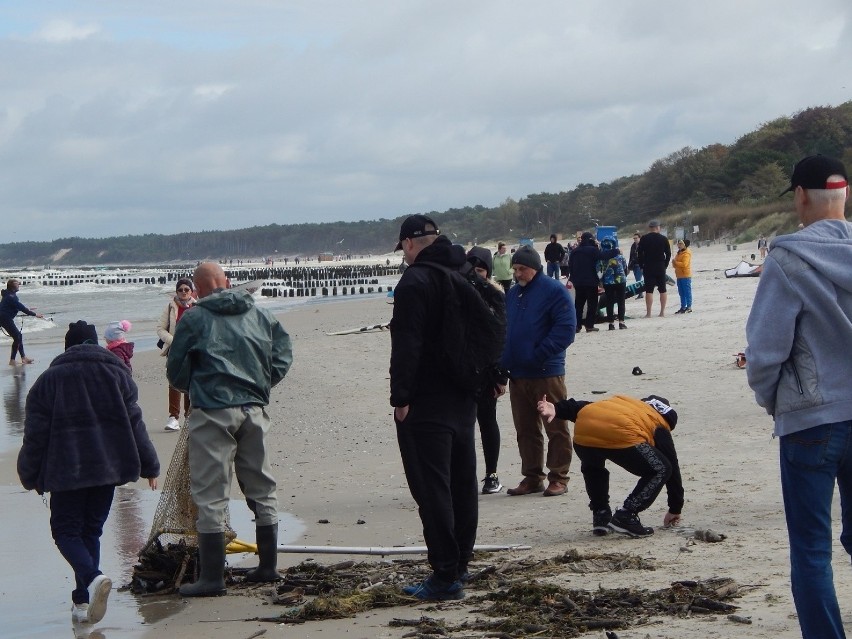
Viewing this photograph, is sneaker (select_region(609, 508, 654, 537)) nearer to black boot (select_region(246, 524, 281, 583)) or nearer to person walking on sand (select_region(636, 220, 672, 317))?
black boot (select_region(246, 524, 281, 583))

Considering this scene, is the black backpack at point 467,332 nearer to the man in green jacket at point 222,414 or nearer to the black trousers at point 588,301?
the man in green jacket at point 222,414

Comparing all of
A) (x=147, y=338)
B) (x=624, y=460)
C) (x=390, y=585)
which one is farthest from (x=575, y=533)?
(x=147, y=338)

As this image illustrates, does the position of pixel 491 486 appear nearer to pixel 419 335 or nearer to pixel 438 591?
pixel 438 591

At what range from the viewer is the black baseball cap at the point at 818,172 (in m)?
3.87

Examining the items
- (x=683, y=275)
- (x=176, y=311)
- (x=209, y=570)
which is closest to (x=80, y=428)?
(x=209, y=570)

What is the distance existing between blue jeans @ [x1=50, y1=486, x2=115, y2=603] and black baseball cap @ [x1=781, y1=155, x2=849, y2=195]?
148 inches

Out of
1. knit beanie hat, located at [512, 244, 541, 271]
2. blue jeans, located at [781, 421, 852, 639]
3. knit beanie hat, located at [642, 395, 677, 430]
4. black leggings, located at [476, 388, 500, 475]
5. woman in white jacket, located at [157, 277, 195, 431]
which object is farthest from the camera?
woman in white jacket, located at [157, 277, 195, 431]

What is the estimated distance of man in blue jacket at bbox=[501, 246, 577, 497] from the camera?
797 cm

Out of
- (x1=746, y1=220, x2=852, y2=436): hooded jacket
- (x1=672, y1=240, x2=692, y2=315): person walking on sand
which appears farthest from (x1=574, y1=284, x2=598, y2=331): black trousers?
(x1=746, y1=220, x2=852, y2=436): hooded jacket

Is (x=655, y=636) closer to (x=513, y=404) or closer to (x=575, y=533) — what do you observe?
(x=575, y=533)

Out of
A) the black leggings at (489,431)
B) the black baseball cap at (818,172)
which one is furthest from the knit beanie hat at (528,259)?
the black baseball cap at (818,172)

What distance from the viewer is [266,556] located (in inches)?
241

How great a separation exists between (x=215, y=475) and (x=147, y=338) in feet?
78.9

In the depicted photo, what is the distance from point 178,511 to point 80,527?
67 centimetres
